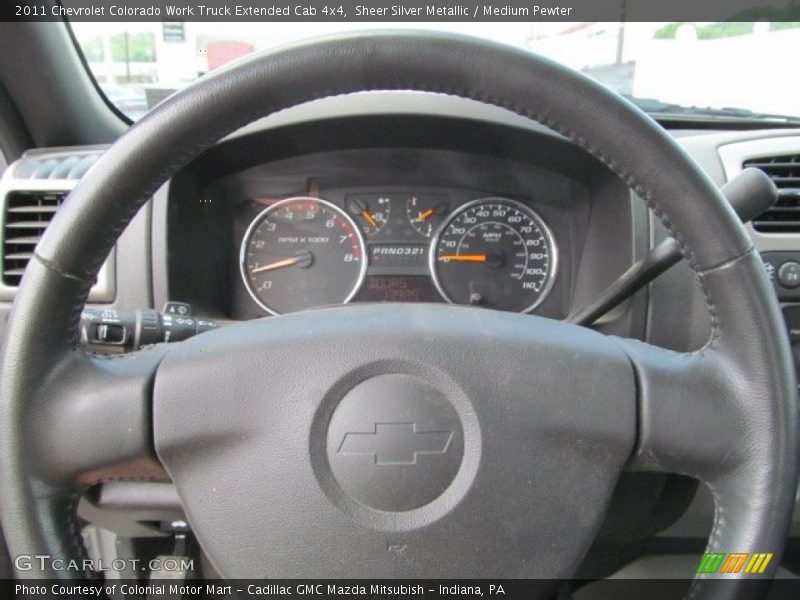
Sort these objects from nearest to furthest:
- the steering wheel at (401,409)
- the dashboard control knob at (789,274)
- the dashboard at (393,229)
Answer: the steering wheel at (401,409) < the dashboard control knob at (789,274) < the dashboard at (393,229)

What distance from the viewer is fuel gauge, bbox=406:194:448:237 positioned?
1.96 meters

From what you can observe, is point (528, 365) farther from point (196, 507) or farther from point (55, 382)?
point (55, 382)

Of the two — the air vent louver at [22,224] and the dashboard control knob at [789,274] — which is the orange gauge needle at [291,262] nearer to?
the air vent louver at [22,224]

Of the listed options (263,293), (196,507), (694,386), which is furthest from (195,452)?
(263,293)

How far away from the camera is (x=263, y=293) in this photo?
6.38 feet

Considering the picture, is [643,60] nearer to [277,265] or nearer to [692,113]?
[692,113]

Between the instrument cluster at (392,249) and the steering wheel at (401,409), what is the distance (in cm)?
101

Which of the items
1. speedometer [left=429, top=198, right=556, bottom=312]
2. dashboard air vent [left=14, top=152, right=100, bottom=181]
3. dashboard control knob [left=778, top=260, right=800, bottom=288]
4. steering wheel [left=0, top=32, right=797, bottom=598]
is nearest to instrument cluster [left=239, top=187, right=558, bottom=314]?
speedometer [left=429, top=198, right=556, bottom=312]

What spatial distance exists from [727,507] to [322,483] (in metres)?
0.49

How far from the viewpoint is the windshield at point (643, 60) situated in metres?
1.82

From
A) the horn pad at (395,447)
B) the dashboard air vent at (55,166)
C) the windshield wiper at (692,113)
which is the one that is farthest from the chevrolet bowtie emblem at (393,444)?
the windshield wiper at (692,113)

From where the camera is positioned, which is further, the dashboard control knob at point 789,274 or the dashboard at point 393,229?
the dashboard at point 393,229

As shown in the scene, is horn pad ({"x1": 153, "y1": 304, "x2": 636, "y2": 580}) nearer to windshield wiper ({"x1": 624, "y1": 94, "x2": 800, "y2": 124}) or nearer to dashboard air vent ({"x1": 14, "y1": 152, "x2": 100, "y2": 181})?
dashboard air vent ({"x1": 14, "y1": 152, "x2": 100, "y2": 181})

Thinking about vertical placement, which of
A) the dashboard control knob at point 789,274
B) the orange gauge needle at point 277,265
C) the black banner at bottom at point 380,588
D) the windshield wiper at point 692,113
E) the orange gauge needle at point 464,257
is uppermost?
the windshield wiper at point 692,113
